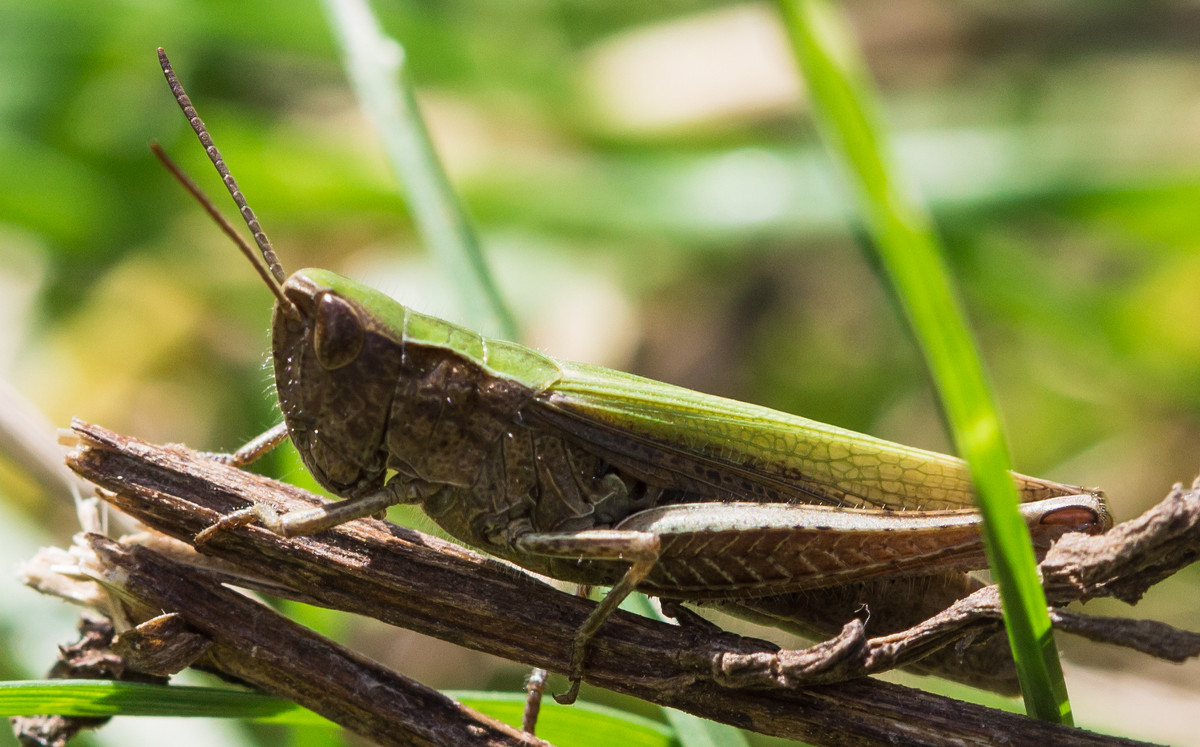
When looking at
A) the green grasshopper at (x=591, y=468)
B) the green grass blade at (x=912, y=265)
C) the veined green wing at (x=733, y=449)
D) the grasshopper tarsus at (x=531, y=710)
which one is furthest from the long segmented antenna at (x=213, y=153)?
the green grass blade at (x=912, y=265)

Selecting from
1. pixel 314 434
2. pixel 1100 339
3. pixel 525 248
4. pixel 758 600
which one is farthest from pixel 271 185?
pixel 1100 339

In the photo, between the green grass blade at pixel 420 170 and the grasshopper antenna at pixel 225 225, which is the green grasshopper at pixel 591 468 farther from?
the green grass blade at pixel 420 170

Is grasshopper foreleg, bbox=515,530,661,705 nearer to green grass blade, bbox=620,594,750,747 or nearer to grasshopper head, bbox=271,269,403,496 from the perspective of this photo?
green grass blade, bbox=620,594,750,747

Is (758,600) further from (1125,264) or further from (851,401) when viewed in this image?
(1125,264)

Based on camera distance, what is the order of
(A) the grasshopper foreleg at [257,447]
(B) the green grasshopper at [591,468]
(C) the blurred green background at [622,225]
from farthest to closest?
(C) the blurred green background at [622,225] → (A) the grasshopper foreleg at [257,447] → (B) the green grasshopper at [591,468]

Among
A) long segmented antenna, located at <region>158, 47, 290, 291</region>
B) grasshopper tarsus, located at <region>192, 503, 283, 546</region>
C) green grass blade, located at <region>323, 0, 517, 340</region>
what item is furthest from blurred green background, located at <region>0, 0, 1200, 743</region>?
long segmented antenna, located at <region>158, 47, 290, 291</region>

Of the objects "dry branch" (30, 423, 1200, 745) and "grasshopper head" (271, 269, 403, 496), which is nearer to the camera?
"dry branch" (30, 423, 1200, 745)

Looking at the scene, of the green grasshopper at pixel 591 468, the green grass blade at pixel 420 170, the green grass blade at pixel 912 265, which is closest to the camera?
the green grass blade at pixel 912 265

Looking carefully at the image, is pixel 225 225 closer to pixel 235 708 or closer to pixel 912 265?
pixel 235 708
